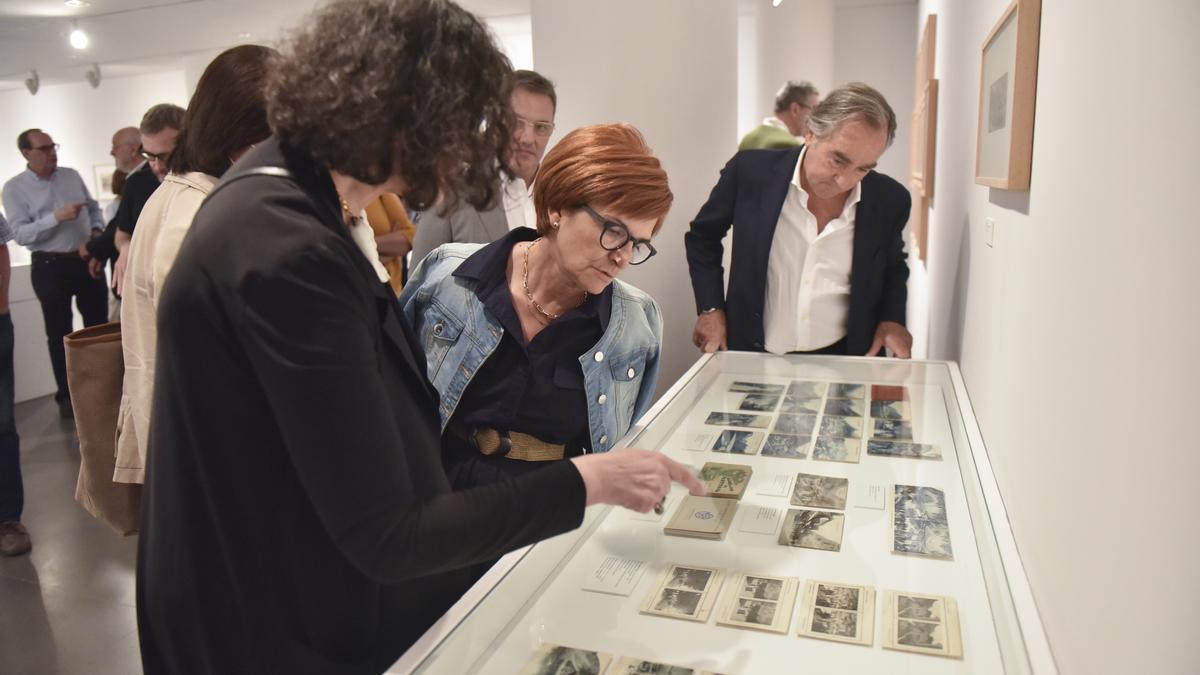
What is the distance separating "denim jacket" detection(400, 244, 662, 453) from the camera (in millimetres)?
1834

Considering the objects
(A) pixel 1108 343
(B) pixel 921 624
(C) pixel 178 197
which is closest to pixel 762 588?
(B) pixel 921 624

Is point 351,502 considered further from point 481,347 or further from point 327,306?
point 481,347

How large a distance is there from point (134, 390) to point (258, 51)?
85 centimetres

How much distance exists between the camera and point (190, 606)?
1058 millimetres

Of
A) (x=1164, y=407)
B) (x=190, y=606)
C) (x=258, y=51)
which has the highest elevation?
(x=258, y=51)

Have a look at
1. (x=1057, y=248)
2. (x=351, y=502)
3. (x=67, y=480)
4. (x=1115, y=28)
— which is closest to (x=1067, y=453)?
(x=1057, y=248)

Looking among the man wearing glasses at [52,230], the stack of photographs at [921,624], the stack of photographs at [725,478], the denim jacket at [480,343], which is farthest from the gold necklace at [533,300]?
the man wearing glasses at [52,230]

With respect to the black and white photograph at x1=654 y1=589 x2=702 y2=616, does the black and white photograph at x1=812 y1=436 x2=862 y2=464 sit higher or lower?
higher

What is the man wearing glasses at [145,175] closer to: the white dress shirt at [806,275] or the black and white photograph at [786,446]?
the black and white photograph at [786,446]

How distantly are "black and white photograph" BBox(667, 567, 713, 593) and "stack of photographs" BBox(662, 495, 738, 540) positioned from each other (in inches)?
5.2

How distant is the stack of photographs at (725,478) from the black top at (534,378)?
0.94ft

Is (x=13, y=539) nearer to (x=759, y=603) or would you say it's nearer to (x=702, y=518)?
(x=702, y=518)

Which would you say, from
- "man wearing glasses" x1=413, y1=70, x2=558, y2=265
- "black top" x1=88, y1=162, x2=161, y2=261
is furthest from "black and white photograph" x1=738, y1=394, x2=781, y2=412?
"black top" x1=88, y1=162, x2=161, y2=261

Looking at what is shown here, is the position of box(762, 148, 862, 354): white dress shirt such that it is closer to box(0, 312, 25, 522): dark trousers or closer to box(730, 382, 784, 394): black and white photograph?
box(730, 382, 784, 394): black and white photograph
